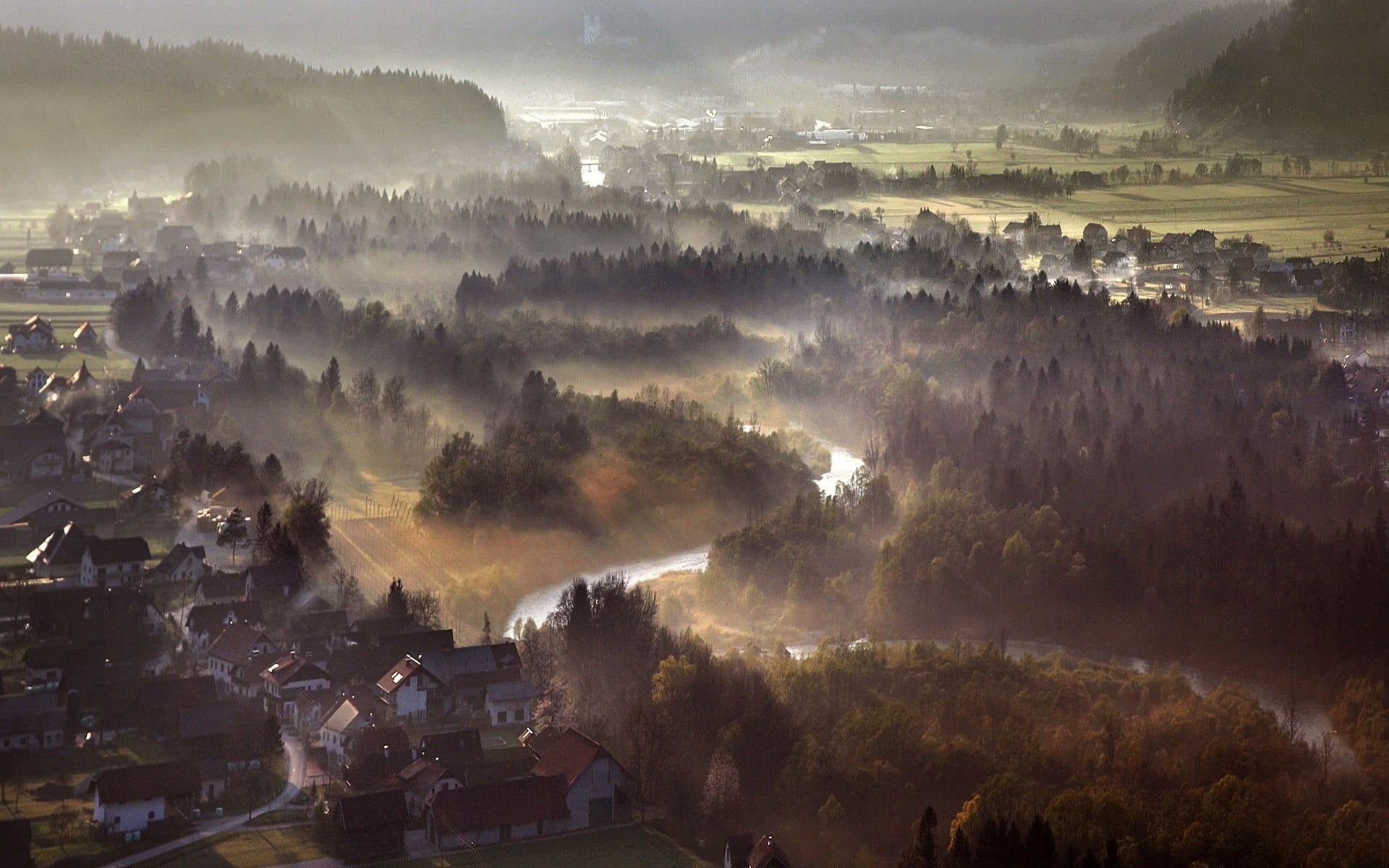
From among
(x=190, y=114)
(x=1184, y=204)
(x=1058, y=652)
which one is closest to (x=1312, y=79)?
(x=1184, y=204)

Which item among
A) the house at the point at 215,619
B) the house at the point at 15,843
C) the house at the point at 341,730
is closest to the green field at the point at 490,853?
the house at the point at 15,843

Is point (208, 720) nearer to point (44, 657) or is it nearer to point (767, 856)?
point (44, 657)

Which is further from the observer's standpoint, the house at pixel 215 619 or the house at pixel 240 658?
the house at pixel 215 619

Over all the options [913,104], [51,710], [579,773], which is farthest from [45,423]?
[913,104]

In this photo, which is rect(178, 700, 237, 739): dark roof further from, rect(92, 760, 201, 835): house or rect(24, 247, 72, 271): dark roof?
rect(24, 247, 72, 271): dark roof

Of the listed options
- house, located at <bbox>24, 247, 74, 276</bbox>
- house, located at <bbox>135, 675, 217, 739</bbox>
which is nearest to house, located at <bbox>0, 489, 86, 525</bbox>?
house, located at <bbox>135, 675, 217, 739</bbox>

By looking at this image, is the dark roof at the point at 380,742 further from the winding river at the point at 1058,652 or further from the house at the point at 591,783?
the winding river at the point at 1058,652

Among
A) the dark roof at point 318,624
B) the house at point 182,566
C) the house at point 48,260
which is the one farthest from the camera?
the house at point 48,260
